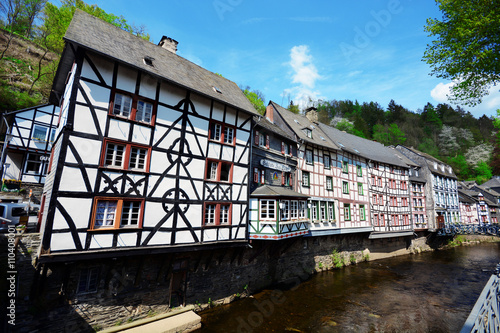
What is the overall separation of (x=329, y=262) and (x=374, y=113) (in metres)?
57.0

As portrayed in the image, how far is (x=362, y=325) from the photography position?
11.5 m

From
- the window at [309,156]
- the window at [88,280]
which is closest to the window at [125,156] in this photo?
the window at [88,280]

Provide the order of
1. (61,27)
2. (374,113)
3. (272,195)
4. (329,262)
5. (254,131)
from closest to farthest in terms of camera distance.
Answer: (272,195) < (254,131) < (329,262) < (61,27) < (374,113)

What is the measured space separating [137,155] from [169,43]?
895 centimetres

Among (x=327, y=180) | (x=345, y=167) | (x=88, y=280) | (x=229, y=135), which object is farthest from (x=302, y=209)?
(x=88, y=280)

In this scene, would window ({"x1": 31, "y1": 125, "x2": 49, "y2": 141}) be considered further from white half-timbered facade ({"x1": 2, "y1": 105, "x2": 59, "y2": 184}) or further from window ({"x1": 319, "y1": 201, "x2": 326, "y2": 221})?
window ({"x1": 319, "y1": 201, "x2": 326, "y2": 221})

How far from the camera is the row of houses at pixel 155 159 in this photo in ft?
28.5

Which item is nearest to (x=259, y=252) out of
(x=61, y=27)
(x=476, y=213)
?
(x=61, y=27)

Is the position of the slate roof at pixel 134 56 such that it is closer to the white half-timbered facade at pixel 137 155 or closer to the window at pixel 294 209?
the white half-timbered facade at pixel 137 155

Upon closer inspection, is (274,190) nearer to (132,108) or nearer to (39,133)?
(132,108)

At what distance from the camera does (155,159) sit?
408 inches

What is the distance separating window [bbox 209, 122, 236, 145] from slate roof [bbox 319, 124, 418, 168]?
12890mm

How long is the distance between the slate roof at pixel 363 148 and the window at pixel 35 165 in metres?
25.6

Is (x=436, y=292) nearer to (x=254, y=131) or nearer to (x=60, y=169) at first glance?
(x=254, y=131)
